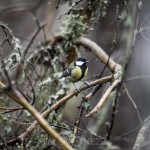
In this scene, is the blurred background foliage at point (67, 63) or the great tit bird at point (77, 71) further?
the great tit bird at point (77, 71)

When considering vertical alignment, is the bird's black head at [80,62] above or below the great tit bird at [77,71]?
Result: above

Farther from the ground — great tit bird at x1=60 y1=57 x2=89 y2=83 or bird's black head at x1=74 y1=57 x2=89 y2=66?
bird's black head at x1=74 y1=57 x2=89 y2=66

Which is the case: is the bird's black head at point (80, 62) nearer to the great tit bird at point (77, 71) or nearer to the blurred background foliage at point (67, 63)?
the great tit bird at point (77, 71)

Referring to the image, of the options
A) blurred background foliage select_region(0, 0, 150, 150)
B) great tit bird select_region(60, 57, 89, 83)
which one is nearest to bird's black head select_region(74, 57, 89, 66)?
great tit bird select_region(60, 57, 89, 83)

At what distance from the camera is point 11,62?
104 inches

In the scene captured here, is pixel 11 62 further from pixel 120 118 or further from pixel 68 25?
pixel 120 118

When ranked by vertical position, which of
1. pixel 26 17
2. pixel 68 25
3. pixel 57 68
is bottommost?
pixel 57 68

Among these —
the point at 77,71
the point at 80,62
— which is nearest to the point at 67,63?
the point at 80,62

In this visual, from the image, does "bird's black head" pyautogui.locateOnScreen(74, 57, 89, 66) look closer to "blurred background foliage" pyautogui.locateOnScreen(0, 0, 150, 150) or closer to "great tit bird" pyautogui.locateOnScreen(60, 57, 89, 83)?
"great tit bird" pyautogui.locateOnScreen(60, 57, 89, 83)

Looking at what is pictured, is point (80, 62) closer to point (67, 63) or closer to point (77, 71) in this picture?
point (77, 71)

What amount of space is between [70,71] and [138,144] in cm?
80

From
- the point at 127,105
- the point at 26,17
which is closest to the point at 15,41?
the point at 127,105

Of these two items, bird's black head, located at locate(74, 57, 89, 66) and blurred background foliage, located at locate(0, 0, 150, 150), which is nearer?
blurred background foliage, located at locate(0, 0, 150, 150)

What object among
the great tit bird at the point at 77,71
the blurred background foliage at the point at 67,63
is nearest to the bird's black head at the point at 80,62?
the great tit bird at the point at 77,71
